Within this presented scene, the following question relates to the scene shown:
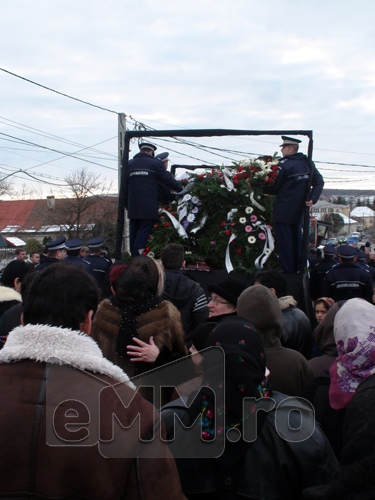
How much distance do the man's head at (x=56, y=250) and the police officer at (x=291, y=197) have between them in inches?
113

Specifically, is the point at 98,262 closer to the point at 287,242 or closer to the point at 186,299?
the point at 287,242

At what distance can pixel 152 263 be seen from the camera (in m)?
3.11

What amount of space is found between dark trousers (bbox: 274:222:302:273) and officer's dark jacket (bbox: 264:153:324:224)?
12cm

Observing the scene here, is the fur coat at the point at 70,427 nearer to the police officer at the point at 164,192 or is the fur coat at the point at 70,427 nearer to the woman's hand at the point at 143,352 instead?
the woman's hand at the point at 143,352

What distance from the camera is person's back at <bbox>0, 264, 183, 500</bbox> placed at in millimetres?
1489

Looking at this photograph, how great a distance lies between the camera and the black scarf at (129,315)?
289 cm

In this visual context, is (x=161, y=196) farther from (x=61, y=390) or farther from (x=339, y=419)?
(x=61, y=390)

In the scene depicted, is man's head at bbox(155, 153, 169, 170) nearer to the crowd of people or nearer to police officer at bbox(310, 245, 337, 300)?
police officer at bbox(310, 245, 337, 300)

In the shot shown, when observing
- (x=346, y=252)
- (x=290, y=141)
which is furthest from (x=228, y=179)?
(x=346, y=252)

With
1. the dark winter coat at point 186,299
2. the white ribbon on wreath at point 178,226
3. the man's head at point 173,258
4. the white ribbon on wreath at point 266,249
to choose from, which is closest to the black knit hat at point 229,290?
the dark winter coat at point 186,299

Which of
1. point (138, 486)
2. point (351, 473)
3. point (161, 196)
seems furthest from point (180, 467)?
point (161, 196)

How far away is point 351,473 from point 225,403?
20.7 inches

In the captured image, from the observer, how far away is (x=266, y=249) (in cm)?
706

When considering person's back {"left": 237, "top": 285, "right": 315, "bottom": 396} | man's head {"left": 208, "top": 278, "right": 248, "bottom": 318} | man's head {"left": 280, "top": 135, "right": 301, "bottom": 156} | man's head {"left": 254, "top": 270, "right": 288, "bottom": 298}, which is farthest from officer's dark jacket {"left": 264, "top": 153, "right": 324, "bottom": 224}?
person's back {"left": 237, "top": 285, "right": 315, "bottom": 396}
